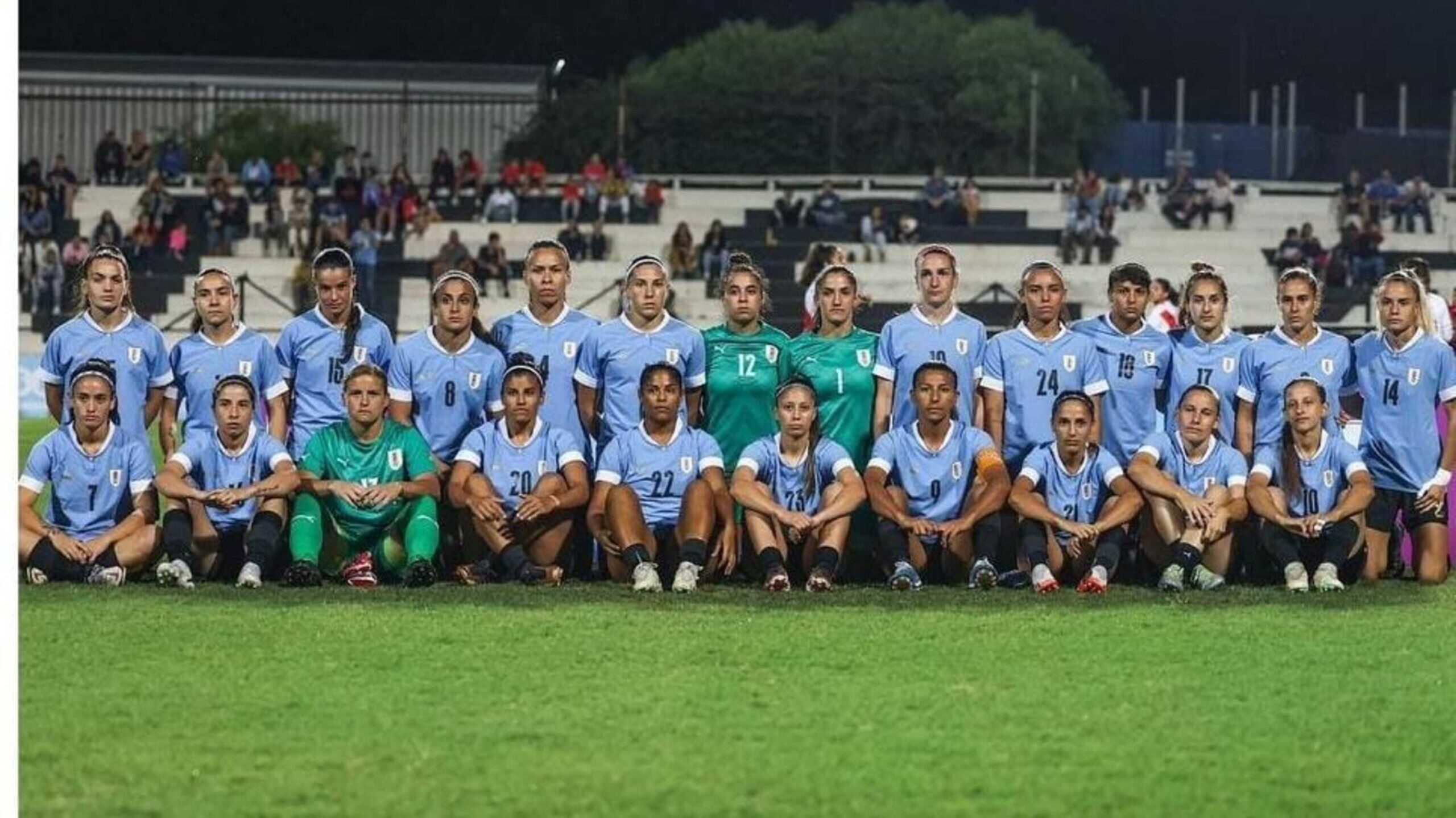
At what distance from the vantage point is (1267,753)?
6.10 meters

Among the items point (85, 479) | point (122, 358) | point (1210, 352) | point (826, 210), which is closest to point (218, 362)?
point (122, 358)

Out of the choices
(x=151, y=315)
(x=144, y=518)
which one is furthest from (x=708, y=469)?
(x=151, y=315)

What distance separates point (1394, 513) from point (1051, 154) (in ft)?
150

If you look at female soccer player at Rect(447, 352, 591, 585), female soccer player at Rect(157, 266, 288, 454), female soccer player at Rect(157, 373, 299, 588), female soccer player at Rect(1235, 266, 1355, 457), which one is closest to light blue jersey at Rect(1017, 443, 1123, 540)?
female soccer player at Rect(1235, 266, 1355, 457)

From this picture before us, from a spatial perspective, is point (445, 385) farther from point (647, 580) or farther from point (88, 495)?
point (88, 495)

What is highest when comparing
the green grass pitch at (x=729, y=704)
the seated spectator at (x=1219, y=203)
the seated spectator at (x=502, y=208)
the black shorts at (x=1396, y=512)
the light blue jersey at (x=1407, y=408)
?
the seated spectator at (x=1219, y=203)

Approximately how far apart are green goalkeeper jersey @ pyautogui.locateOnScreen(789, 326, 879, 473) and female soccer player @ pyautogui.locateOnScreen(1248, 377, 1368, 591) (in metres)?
1.70

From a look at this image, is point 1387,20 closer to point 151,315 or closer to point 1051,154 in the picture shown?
point 1051,154

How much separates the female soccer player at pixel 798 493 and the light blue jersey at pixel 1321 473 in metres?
1.83

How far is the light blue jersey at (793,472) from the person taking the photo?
9570mm

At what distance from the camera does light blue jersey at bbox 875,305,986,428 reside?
9.89 m

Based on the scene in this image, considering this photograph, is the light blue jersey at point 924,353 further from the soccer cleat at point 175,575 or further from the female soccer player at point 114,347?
the female soccer player at point 114,347

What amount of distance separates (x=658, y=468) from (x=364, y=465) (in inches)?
48.9

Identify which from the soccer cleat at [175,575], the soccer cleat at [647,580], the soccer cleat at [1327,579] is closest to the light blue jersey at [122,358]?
the soccer cleat at [175,575]
